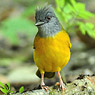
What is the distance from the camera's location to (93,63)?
8.55 m

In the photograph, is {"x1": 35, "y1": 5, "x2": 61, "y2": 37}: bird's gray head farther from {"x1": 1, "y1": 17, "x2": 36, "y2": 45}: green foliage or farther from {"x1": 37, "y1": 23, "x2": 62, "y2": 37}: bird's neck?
{"x1": 1, "y1": 17, "x2": 36, "y2": 45}: green foliage

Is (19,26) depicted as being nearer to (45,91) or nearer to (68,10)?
(68,10)

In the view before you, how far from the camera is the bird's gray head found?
15.6 feet

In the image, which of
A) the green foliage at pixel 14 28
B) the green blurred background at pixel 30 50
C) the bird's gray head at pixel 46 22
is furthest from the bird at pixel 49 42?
the green foliage at pixel 14 28

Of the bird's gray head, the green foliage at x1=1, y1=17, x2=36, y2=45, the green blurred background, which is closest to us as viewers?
the bird's gray head

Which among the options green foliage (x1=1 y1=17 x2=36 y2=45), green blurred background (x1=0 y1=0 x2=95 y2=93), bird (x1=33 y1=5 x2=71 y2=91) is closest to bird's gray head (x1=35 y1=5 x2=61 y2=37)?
bird (x1=33 y1=5 x2=71 y2=91)

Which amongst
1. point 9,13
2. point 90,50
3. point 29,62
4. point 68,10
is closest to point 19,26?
point 29,62

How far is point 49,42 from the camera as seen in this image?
4801 mm

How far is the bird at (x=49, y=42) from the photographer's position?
15.7 feet

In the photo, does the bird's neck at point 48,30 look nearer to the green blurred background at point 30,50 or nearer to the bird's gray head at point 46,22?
the bird's gray head at point 46,22

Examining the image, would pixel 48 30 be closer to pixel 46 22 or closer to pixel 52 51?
pixel 46 22

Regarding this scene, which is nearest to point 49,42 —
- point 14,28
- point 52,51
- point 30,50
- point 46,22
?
point 52,51

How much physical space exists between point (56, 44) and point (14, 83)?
113 inches

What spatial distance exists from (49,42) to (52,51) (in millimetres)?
147
